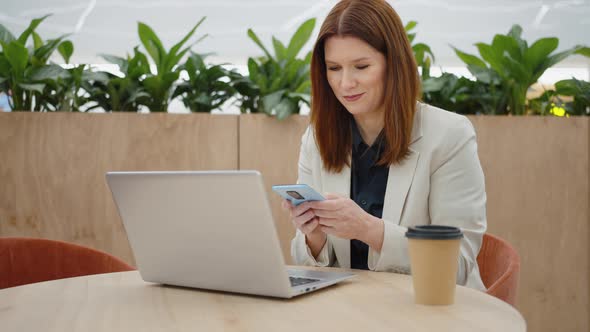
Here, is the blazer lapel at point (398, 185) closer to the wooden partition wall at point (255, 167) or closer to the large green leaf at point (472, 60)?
the wooden partition wall at point (255, 167)

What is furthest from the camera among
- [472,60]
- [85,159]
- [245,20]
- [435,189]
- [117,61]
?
[245,20]

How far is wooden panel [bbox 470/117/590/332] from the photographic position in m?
2.81

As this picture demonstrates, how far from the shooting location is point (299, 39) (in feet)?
9.23

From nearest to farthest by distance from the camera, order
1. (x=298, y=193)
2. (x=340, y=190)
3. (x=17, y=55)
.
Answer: (x=298, y=193), (x=340, y=190), (x=17, y=55)

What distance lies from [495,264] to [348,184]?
40 cm

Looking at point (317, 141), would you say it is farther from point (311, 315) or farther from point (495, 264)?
point (311, 315)

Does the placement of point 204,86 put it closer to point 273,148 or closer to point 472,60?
point 273,148

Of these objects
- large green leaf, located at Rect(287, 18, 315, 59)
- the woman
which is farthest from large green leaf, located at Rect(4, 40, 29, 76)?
the woman

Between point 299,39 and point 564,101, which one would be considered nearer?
point 299,39

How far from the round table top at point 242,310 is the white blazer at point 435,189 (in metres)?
0.33

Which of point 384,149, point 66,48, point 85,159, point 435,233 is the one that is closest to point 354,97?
point 384,149

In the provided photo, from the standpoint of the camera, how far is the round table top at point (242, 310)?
0.93m

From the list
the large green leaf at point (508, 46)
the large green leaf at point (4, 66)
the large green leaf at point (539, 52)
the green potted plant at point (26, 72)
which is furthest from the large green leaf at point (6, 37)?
the large green leaf at point (539, 52)

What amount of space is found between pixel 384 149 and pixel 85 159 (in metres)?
1.38
